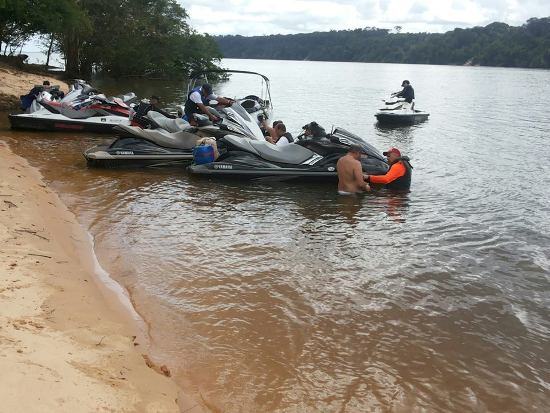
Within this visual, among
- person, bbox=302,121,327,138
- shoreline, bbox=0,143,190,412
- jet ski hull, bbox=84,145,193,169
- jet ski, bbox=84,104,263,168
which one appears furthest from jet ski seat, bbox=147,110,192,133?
shoreline, bbox=0,143,190,412

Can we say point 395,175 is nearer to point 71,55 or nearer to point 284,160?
point 284,160

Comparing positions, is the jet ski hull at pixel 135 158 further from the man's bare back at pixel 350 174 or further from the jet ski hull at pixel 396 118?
the jet ski hull at pixel 396 118

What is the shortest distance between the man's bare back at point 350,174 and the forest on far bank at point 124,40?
59.0ft

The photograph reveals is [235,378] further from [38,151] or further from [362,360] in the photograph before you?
[38,151]

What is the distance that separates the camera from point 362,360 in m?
4.56

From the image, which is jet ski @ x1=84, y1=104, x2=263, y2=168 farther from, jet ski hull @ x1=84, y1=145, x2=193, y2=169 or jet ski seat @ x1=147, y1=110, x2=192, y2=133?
jet ski seat @ x1=147, y1=110, x2=192, y2=133

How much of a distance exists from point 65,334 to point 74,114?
39.9 ft

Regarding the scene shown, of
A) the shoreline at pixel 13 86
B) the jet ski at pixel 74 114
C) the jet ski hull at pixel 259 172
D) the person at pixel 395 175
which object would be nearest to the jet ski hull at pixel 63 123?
the jet ski at pixel 74 114

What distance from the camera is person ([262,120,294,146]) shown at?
37.1 ft

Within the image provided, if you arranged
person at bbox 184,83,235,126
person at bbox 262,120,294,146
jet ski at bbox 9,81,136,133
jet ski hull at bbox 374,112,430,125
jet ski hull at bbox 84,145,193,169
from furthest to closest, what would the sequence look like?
jet ski hull at bbox 374,112,430,125
jet ski at bbox 9,81,136,133
person at bbox 184,83,235,126
person at bbox 262,120,294,146
jet ski hull at bbox 84,145,193,169

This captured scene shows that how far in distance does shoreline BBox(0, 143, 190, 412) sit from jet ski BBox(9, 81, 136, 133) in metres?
8.65

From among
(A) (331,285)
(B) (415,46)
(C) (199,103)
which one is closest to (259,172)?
(C) (199,103)

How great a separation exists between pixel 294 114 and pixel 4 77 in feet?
41.7

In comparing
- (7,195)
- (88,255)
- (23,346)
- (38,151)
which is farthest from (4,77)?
(23,346)
